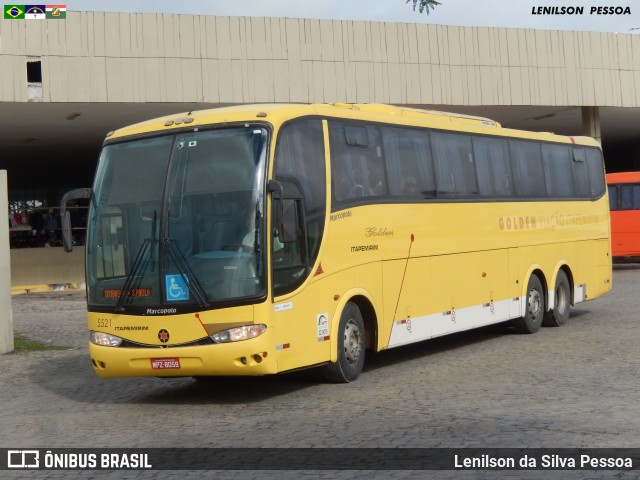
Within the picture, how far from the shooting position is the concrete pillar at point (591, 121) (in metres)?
35.6

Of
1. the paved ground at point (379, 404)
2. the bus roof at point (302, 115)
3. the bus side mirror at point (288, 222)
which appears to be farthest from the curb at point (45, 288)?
the bus side mirror at point (288, 222)

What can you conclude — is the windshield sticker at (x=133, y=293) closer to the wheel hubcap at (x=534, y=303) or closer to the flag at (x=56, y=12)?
the wheel hubcap at (x=534, y=303)

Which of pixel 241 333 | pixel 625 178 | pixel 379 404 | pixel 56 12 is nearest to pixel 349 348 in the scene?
pixel 379 404

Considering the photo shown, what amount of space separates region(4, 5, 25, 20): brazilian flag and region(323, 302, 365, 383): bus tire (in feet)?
57.3

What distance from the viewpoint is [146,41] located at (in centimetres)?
2847

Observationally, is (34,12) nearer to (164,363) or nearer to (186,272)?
(186,272)

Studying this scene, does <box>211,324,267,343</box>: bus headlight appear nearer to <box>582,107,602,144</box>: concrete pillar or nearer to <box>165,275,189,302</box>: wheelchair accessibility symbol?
<box>165,275,189,302</box>: wheelchair accessibility symbol

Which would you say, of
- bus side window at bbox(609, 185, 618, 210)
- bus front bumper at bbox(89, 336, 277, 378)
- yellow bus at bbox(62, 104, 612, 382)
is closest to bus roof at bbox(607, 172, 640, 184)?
bus side window at bbox(609, 185, 618, 210)

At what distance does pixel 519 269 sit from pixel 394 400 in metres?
6.74

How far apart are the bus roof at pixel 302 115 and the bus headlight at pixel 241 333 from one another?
2227mm

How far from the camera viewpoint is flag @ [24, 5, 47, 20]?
89.0ft

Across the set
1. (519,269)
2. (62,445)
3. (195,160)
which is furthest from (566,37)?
(62,445)

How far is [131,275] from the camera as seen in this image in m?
11.5

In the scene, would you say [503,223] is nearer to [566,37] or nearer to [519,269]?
[519,269]
